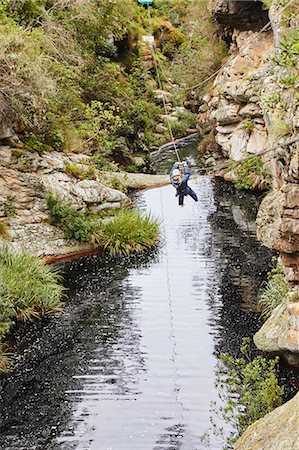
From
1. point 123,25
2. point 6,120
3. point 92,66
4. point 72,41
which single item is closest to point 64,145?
point 6,120

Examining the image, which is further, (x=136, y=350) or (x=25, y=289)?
(x=25, y=289)

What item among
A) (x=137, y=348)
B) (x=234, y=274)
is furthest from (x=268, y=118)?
(x=137, y=348)

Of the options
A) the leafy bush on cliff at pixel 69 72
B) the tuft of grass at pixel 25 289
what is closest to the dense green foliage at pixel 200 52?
the leafy bush on cliff at pixel 69 72

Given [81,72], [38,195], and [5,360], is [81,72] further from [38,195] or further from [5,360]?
[5,360]

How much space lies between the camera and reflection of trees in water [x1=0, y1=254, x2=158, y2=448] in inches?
350

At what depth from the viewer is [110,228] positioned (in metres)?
17.5

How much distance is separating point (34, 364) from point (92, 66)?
18181 millimetres

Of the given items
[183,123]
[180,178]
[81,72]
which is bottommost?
[180,178]

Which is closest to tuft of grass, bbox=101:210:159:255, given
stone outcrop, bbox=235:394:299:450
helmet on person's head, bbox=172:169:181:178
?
helmet on person's head, bbox=172:169:181:178

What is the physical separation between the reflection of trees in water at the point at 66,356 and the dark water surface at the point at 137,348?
0.9 inches

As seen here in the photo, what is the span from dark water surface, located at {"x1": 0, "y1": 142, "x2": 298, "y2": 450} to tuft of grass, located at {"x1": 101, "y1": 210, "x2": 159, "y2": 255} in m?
0.50

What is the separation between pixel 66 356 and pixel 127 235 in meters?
6.88

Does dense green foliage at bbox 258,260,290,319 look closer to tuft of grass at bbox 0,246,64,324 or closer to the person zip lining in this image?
the person zip lining

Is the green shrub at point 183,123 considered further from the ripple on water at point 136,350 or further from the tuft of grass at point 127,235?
the tuft of grass at point 127,235
